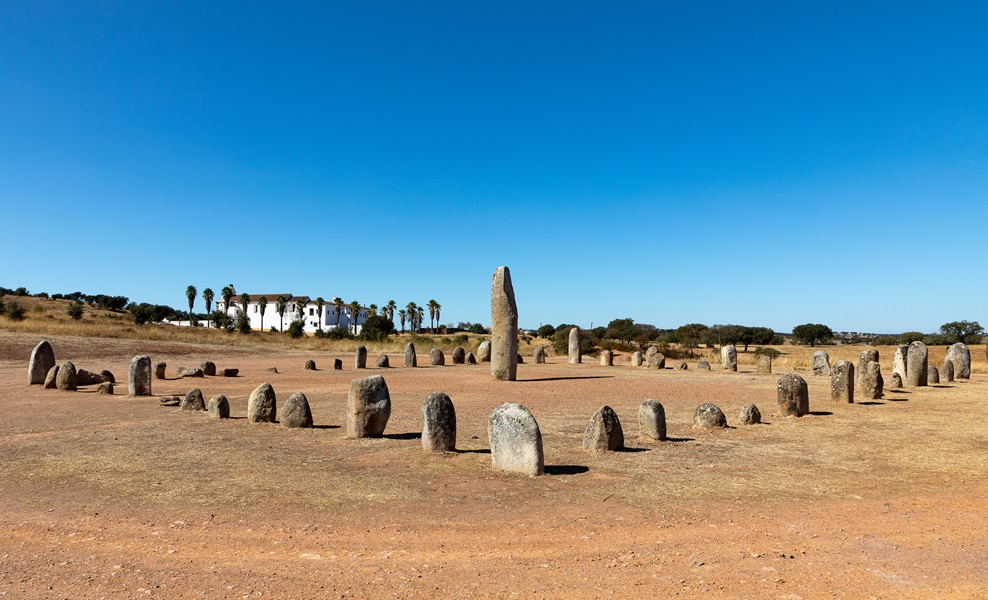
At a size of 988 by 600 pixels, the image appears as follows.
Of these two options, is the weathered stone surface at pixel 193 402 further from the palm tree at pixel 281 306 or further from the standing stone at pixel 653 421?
the palm tree at pixel 281 306

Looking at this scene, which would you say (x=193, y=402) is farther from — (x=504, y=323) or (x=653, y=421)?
(x=504, y=323)

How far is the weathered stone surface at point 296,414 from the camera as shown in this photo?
38.5ft

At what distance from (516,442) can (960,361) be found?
941 inches

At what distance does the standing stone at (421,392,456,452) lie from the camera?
952 cm

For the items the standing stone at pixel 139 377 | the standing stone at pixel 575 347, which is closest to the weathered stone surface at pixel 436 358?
the standing stone at pixel 575 347

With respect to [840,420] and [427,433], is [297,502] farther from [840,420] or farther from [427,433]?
[840,420]

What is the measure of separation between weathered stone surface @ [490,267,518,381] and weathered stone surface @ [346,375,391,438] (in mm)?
11626

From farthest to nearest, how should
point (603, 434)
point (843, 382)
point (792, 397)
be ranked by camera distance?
point (843, 382) < point (792, 397) < point (603, 434)

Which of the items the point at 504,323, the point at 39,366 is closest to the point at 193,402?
the point at 39,366

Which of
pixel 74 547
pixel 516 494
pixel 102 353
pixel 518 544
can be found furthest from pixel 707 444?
pixel 102 353

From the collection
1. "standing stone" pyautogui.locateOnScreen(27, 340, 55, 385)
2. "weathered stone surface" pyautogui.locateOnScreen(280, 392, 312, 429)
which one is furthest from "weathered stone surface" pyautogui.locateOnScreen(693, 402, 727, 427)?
"standing stone" pyautogui.locateOnScreen(27, 340, 55, 385)

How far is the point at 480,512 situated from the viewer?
21.8 ft

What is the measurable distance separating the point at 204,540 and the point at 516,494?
3.39m

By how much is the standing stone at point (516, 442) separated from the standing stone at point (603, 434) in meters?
1.68
